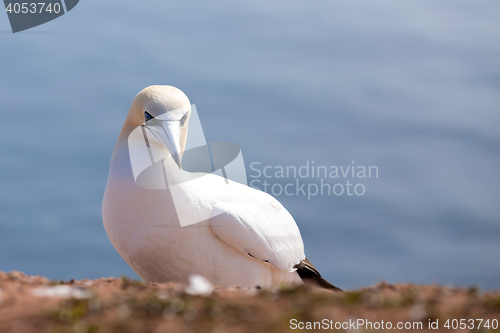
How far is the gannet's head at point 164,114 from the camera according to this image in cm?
656

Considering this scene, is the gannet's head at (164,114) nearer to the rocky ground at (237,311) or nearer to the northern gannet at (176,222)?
the northern gannet at (176,222)

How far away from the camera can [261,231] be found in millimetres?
7012

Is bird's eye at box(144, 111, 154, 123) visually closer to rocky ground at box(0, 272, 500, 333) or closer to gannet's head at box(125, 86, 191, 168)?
gannet's head at box(125, 86, 191, 168)

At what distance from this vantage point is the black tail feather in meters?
7.61

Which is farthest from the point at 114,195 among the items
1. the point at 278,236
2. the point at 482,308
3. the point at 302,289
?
the point at 482,308

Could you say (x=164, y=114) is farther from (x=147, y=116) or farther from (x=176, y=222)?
(x=176, y=222)

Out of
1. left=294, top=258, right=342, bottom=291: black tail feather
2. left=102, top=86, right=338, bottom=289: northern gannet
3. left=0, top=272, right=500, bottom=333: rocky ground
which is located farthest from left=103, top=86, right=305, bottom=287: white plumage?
left=0, top=272, right=500, bottom=333: rocky ground

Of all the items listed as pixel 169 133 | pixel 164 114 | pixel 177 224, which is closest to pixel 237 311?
pixel 177 224

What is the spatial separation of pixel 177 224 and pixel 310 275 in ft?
7.00

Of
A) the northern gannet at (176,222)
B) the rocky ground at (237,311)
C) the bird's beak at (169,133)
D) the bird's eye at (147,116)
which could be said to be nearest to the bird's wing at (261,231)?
the northern gannet at (176,222)

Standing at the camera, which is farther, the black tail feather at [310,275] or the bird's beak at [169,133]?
the black tail feather at [310,275]

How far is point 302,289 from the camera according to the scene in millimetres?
4527

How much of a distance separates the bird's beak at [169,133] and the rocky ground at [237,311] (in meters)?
2.30

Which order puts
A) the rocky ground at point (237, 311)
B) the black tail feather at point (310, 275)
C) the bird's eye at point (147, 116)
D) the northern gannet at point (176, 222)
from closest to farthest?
the rocky ground at point (237, 311), the northern gannet at point (176, 222), the bird's eye at point (147, 116), the black tail feather at point (310, 275)
